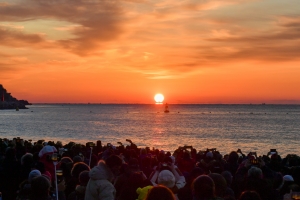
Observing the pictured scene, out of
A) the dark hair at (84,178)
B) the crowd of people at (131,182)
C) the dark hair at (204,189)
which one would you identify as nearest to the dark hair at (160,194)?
the crowd of people at (131,182)

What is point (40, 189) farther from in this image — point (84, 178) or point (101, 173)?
point (84, 178)

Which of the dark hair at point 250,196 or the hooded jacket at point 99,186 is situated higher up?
the dark hair at point 250,196

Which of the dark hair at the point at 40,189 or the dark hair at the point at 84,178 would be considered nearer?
the dark hair at the point at 40,189

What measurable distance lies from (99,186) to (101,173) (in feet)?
0.66

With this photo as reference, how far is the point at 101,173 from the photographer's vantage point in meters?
7.08

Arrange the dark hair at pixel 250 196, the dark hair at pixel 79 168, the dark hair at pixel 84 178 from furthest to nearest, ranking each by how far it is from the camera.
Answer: the dark hair at pixel 79 168 → the dark hair at pixel 84 178 → the dark hair at pixel 250 196

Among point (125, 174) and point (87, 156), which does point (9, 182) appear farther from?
point (87, 156)

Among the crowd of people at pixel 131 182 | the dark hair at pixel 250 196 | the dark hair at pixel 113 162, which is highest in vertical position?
the dark hair at pixel 113 162

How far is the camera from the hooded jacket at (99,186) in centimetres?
706

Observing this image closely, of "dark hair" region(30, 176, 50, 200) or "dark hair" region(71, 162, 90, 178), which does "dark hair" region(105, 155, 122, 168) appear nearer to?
"dark hair" region(71, 162, 90, 178)

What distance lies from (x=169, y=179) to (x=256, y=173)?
5.06ft

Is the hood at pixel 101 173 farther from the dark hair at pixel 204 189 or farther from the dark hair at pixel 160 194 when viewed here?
the dark hair at pixel 160 194

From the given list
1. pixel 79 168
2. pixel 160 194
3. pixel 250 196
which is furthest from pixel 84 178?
pixel 160 194

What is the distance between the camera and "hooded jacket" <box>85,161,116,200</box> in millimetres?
7059
